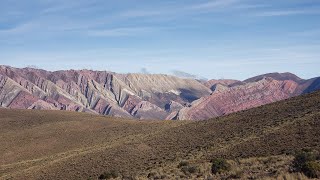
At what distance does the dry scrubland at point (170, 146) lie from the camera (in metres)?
43.6

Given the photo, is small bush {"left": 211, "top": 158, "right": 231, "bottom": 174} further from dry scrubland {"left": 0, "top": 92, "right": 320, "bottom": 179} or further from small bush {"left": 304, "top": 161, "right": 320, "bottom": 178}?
small bush {"left": 304, "top": 161, "right": 320, "bottom": 178}

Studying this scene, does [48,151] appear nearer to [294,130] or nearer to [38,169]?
[38,169]

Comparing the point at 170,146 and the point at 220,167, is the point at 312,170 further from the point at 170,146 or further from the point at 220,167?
the point at 170,146

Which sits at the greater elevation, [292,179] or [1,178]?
[292,179]

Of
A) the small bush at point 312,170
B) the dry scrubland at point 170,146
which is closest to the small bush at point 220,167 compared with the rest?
the dry scrubland at point 170,146

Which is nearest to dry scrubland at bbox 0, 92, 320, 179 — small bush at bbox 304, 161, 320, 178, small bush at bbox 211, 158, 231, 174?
small bush at bbox 211, 158, 231, 174

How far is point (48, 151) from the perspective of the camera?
79688mm

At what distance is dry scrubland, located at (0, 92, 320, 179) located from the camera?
143 ft

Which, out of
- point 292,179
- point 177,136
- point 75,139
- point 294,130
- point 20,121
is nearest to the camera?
point 292,179

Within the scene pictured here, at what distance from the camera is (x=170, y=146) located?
62.9 meters

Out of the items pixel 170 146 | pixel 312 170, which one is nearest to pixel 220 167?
pixel 312 170

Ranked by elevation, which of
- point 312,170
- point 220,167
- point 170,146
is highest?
point 312,170

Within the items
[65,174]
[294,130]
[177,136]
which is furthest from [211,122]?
[65,174]

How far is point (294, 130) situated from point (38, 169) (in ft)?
117
